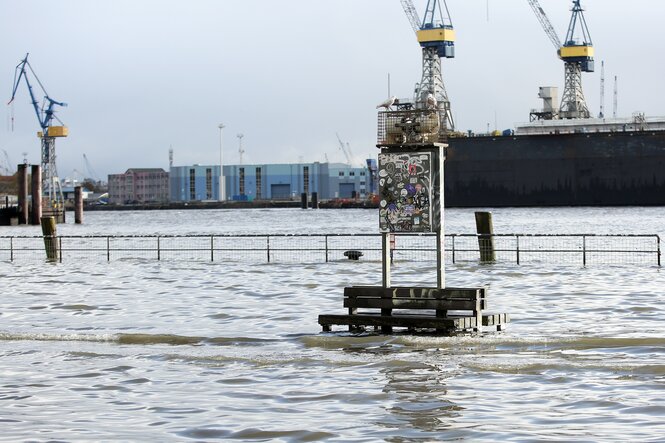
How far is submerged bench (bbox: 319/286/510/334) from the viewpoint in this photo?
18.2m

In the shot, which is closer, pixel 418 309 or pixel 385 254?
pixel 385 254

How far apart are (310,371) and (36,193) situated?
103709 mm

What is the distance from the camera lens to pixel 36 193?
115 m

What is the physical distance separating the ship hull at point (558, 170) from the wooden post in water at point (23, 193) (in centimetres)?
4805

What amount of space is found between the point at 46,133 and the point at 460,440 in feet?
578

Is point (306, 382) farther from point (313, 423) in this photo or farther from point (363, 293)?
point (363, 293)

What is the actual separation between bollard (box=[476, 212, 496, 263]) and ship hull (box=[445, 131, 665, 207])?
91447mm

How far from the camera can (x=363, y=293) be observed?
19.1m

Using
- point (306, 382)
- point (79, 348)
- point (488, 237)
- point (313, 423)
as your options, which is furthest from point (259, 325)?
point (488, 237)

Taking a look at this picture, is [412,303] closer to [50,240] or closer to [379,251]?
[50,240]

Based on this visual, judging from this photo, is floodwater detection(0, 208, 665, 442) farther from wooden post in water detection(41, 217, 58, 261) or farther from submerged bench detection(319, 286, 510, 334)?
wooden post in water detection(41, 217, 58, 261)

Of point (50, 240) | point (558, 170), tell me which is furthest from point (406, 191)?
point (558, 170)

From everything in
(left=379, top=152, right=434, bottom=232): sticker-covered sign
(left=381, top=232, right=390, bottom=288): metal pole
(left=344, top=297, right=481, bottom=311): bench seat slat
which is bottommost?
(left=344, top=297, right=481, bottom=311): bench seat slat

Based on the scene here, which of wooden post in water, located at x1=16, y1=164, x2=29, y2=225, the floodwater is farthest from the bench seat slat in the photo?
wooden post in water, located at x1=16, y1=164, x2=29, y2=225
